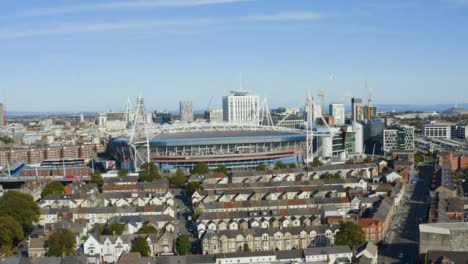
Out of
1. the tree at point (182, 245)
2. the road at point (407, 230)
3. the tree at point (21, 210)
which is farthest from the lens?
the tree at point (21, 210)

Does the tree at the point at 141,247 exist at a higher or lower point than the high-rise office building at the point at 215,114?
lower

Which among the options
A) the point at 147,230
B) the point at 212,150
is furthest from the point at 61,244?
the point at 212,150

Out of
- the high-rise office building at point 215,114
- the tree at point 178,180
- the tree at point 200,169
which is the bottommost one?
the tree at point 178,180

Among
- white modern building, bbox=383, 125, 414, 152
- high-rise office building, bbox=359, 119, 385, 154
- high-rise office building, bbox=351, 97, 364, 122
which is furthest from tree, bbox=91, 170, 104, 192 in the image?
high-rise office building, bbox=351, 97, 364, 122

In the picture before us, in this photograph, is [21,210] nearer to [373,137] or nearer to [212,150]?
[212,150]

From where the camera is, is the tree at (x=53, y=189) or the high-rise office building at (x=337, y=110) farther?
the high-rise office building at (x=337, y=110)

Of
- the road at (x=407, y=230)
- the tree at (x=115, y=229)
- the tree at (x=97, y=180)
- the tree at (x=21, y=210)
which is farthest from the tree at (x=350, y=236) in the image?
the tree at (x=97, y=180)

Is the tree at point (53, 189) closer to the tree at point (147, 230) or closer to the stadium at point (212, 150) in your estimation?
the stadium at point (212, 150)

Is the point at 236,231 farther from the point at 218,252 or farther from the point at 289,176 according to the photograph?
the point at 289,176

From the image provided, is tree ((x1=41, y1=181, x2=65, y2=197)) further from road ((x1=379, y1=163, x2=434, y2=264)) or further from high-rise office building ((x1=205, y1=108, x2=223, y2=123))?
high-rise office building ((x1=205, y1=108, x2=223, y2=123))
